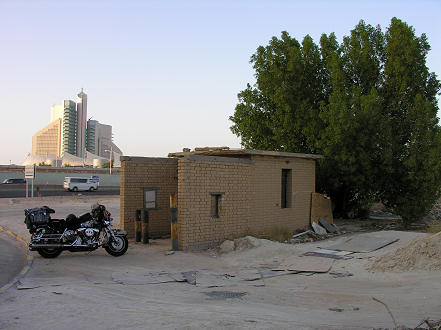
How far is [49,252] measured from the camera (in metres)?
11.0

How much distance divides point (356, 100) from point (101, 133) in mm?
179185

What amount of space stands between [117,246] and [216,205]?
339cm

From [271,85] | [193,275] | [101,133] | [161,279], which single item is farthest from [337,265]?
[101,133]

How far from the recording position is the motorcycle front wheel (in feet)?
37.0

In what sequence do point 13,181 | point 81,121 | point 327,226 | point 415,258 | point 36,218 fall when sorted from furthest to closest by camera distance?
point 81,121 → point 13,181 → point 327,226 → point 36,218 → point 415,258

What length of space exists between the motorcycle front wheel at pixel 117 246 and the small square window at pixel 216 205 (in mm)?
2883

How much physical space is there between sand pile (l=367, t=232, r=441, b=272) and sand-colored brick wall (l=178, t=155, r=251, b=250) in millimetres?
4914

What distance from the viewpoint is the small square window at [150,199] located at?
14.4 metres

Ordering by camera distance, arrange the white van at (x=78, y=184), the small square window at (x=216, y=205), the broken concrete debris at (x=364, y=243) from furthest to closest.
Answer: the white van at (x=78, y=184) < the small square window at (x=216, y=205) < the broken concrete debris at (x=364, y=243)

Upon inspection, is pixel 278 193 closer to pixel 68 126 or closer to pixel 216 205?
pixel 216 205

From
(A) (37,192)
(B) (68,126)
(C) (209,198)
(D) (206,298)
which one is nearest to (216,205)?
(C) (209,198)

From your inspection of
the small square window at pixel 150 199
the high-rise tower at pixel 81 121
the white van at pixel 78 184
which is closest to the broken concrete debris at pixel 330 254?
the small square window at pixel 150 199

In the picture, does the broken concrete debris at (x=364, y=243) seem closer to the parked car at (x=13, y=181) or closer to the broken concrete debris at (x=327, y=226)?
the broken concrete debris at (x=327, y=226)

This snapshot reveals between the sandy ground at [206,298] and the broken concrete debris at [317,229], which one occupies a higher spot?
the broken concrete debris at [317,229]
